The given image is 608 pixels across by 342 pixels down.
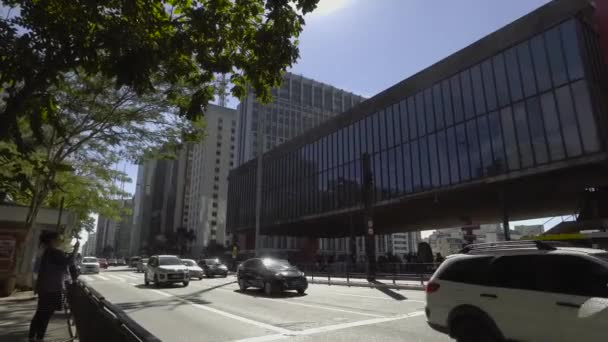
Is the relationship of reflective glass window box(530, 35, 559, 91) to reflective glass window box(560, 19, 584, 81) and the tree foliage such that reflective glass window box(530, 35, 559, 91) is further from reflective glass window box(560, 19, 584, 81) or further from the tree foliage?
the tree foliage

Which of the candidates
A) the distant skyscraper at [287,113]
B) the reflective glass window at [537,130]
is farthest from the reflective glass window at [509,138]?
the distant skyscraper at [287,113]

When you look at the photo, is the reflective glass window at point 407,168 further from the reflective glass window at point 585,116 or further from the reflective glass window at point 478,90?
the reflective glass window at point 585,116

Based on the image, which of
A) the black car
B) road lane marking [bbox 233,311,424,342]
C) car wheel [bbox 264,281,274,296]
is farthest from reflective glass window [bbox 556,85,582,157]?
car wheel [bbox 264,281,274,296]

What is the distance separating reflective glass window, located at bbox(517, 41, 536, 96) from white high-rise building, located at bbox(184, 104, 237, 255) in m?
101

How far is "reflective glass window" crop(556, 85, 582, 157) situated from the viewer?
23.5 meters

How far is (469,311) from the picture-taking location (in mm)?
5676

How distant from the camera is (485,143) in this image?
28641mm

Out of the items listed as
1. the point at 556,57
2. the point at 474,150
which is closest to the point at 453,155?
the point at 474,150

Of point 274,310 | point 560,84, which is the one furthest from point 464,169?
point 274,310

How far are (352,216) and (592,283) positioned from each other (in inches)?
1594

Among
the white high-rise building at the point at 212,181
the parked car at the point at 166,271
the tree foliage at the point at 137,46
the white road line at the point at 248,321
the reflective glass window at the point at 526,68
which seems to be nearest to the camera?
the tree foliage at the point at 137,46

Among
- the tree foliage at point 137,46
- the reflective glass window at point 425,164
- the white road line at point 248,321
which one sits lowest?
the white road line at point 248,321

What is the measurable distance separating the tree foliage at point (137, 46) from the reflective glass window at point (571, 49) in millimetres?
24224

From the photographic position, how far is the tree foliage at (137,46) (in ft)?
14.4
